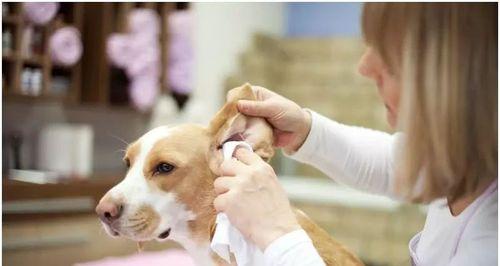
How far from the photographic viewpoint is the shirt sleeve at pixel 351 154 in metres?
0.77

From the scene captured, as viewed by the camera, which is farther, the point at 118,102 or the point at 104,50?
the point at 118,102

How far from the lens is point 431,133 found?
A: 620mm

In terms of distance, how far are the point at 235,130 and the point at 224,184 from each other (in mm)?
65

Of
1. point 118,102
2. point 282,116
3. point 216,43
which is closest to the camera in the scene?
point 282,116

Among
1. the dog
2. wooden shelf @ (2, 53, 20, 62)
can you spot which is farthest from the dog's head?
wooden shelf @ (2, 53, 20, 62)

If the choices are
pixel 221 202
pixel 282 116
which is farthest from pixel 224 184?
pixel 282 116

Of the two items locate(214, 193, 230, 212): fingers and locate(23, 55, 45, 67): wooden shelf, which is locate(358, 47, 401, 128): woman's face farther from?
locate(23, 55, 45, 67): wooden shelf

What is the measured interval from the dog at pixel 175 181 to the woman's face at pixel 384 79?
13 cm

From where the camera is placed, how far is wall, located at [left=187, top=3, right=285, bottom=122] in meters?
1.35

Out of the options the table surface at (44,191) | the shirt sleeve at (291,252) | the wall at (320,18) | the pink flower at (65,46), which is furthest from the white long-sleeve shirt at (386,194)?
the pink flower at (65,46)

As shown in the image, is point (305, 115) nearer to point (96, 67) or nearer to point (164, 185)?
point (164, 185)

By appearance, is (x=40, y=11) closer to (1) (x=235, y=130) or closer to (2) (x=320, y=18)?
(1) (x=235, y=130)

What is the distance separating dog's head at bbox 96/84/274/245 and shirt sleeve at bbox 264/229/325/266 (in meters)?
0.09

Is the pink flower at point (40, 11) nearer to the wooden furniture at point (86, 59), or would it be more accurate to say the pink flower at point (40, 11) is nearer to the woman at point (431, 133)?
the wooden furniture at point (86, 59)
